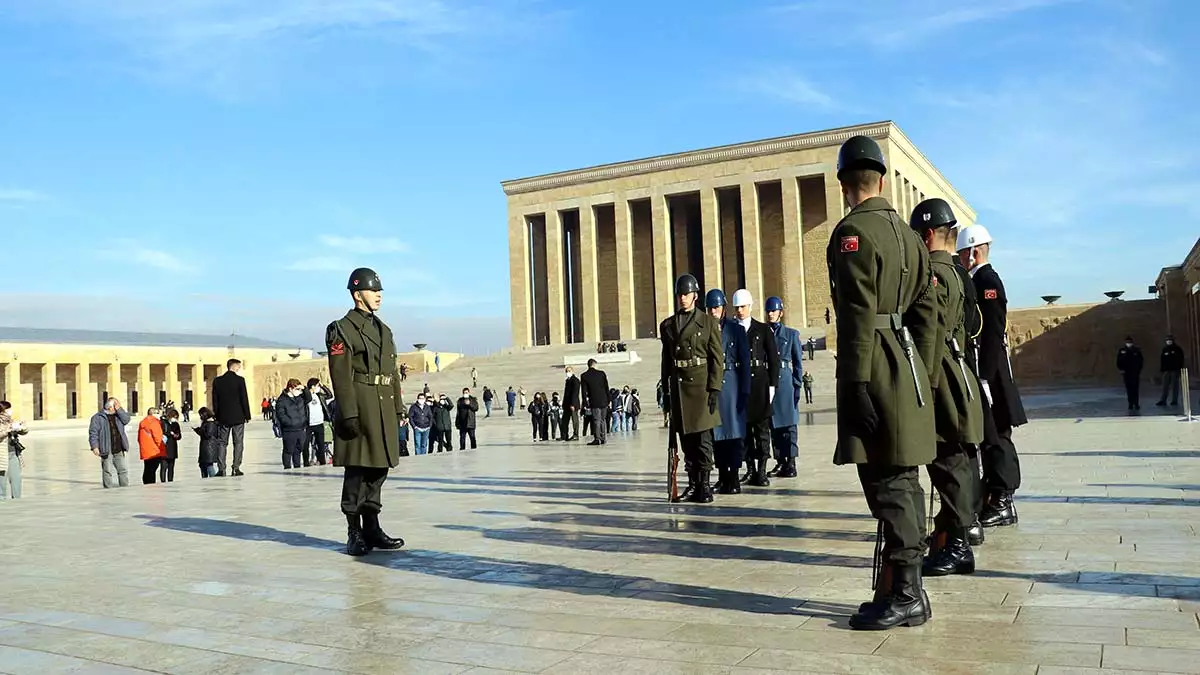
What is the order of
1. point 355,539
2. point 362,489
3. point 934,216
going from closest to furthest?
1. point 934,216
2. point 355,539
3. point 362,489

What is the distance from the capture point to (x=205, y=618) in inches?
184

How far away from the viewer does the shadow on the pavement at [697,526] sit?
249 inches

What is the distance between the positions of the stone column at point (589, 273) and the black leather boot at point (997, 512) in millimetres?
49295

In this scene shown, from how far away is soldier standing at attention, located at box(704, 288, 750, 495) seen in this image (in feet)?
28.7

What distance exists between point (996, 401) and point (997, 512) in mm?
717

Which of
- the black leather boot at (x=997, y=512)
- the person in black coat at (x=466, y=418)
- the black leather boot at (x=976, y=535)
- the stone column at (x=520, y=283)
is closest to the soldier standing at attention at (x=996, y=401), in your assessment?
the black leather boot at (x=997, y=512)

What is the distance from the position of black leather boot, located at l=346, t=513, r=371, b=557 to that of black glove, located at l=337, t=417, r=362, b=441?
508 mm

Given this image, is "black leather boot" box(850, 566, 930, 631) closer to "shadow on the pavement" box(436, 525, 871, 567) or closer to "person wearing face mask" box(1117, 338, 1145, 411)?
"shadow on the pavement" box(436, 525, 871, 567)

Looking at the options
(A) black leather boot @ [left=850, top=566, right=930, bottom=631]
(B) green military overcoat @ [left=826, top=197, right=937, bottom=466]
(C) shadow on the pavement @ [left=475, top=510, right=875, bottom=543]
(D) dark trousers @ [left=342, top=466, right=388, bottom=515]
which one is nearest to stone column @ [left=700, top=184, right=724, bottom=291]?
(C) shadow on the pavement @ [left=475, top=510, right=875, bottom=543]

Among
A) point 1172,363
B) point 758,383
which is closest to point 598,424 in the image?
point 758,383

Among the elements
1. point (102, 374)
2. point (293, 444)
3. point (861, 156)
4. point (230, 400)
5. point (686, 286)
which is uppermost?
point (102, 374)

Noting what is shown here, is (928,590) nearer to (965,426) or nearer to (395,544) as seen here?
(965,426)

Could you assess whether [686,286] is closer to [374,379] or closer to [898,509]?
[374,379]

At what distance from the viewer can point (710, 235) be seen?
52844mm
